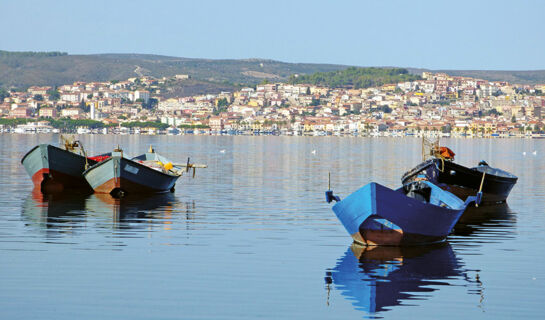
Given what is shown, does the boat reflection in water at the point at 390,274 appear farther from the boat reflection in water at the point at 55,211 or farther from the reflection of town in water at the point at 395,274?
the boat reflection in water at the point at 55,211

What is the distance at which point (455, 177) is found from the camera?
30.8 m

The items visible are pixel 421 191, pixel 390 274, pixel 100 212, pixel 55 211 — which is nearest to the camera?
pixel 390 274

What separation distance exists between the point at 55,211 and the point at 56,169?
7716mm

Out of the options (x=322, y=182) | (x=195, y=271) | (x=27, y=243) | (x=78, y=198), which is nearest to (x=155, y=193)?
(x=78, y=198)

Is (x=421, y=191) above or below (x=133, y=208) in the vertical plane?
above

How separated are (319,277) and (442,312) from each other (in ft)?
10.1

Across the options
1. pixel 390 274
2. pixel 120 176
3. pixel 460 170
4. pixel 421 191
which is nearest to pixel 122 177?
pixel 120 176

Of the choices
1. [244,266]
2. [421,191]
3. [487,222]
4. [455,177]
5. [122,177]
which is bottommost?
[487,222]

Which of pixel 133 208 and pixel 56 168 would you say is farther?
pixel 56 168

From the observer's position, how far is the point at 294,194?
115 ft

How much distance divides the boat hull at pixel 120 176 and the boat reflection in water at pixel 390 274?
13.4m

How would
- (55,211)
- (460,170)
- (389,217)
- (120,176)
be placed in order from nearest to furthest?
1. (389,217)
2. (55,211)
3. (460,170)
4. (120,176)

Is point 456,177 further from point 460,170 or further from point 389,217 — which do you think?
point 389,217

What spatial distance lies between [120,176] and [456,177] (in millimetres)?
11081
